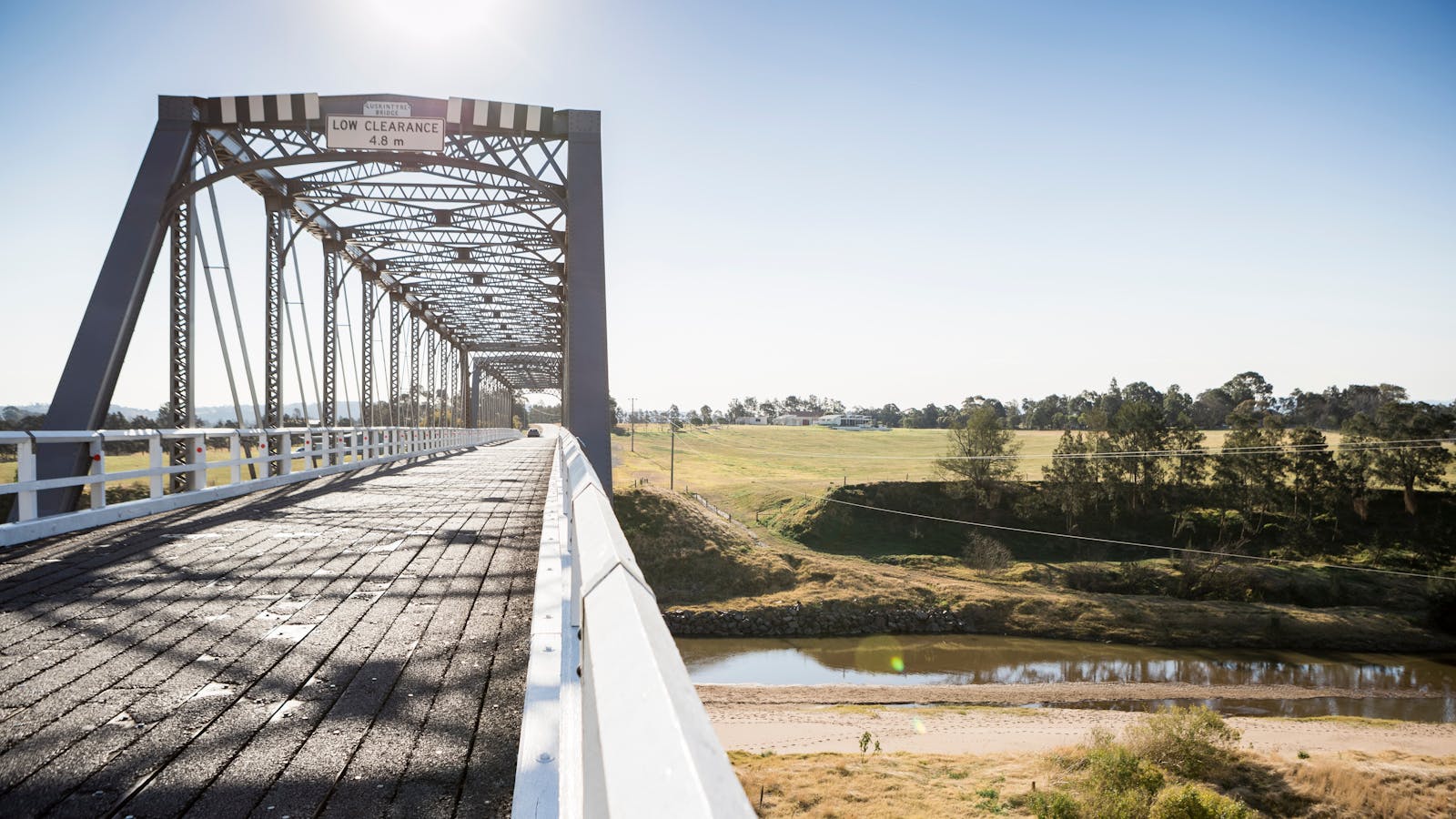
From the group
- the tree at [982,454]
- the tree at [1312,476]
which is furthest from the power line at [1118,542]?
the tree at [1312,476]

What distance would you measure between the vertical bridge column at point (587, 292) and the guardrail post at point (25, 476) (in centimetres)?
647

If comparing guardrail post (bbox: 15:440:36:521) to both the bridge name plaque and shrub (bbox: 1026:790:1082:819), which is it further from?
shrub (bbox: 1026:790:1082:819)

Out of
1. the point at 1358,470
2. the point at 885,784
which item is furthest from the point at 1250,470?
the point at 885,784

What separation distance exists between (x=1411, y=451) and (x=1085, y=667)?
48.2 meters

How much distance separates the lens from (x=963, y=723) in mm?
41500

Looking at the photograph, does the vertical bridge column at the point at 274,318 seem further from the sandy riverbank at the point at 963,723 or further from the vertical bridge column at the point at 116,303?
the sandy riverbank at the point at 963,723

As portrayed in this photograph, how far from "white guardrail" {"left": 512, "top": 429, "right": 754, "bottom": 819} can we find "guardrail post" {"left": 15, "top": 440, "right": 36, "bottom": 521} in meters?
8.39

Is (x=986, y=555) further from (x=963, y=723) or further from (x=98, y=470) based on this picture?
(x=98, y=470)

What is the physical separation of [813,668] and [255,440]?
38.4 metres

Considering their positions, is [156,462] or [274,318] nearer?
[156,462]

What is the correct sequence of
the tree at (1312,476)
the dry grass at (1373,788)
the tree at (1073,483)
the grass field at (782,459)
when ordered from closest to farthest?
the dry grass at (1373,788), the tree at (1312,476), the tree at (1073,483), the grass field at (782,459)

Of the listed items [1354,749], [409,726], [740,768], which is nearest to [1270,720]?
[1354,749]

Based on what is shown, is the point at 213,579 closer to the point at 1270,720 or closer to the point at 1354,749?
the point at 1354,749

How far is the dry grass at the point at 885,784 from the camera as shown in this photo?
98.7 ft
